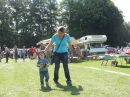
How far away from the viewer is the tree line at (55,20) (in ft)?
186

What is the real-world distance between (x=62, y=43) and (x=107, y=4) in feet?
171

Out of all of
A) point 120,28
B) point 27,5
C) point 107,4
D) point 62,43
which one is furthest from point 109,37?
point 62,43

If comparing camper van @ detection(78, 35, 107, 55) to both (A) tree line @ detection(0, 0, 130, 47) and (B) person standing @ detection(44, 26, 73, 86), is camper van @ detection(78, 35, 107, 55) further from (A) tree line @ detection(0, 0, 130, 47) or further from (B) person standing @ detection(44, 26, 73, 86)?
(B) person standing @ detection(44, 26, 73, 86)

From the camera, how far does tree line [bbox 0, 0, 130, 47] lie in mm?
56625

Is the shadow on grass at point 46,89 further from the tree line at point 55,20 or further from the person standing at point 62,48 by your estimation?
the tree line at point 55,20

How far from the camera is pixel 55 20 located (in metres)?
67.4

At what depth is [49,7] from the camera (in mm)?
67562

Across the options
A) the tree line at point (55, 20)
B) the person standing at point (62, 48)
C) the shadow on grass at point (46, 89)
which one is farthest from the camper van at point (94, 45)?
the shadow on grass at point (46, 89)

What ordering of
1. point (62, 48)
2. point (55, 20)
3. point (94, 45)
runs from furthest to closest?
point (55, 20) < point (94, 45) < point (62, 48)

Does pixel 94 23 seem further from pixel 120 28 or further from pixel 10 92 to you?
pixel 10 92

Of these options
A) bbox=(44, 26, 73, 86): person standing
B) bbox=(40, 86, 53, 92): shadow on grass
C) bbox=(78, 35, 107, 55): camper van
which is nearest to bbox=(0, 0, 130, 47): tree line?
bbox=(78, 35, 107, 55): camper van

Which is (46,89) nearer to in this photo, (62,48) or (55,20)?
(62,48)

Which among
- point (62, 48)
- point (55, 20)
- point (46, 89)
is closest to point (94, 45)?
point (62, 48)

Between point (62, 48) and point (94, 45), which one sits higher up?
point (94, 45)
